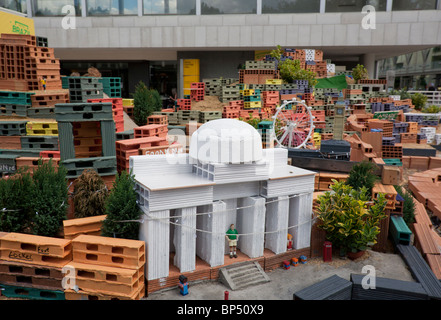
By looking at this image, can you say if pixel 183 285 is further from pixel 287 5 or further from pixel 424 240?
pixel 287 5

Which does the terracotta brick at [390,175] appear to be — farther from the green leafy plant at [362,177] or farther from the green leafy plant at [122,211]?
the green leafy plant at [122,211]

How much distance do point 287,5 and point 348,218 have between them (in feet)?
104

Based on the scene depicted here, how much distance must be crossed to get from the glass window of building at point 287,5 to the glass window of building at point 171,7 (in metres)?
8.04

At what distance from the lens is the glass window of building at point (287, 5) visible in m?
38.9

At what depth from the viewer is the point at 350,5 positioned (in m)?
39.0

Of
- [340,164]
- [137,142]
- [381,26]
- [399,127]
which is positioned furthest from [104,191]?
[381,26]

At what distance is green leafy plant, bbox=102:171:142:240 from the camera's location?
36.3 feet

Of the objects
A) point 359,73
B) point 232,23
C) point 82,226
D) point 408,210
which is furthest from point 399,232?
point 232,23

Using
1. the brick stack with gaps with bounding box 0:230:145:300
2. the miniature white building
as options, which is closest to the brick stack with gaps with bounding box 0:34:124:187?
the miniature white building

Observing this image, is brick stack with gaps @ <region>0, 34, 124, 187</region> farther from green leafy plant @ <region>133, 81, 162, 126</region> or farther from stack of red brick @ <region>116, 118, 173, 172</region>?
green leafy plant @ <region>133, 81, 162, 126</region>

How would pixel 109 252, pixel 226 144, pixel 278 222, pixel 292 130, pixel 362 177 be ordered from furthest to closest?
pixel 292 130
pixel 362 177
pixel 278 222
pixel 226 144
pixel 109 252

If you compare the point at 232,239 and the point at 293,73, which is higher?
the point at 293,73
